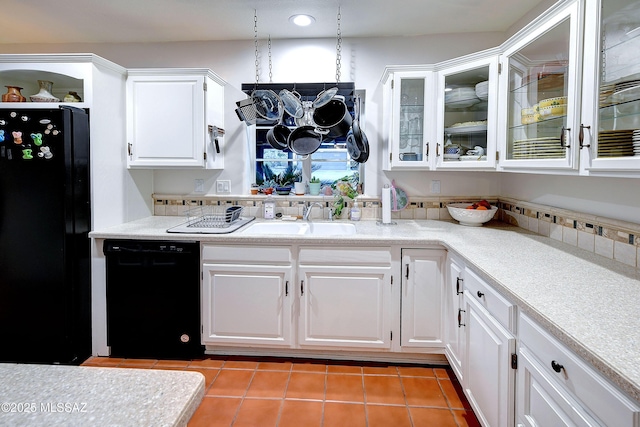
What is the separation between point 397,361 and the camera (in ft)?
8.23

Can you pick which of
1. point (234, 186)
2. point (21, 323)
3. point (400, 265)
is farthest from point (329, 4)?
point (21, 323)

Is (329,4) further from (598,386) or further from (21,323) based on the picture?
(21,323)

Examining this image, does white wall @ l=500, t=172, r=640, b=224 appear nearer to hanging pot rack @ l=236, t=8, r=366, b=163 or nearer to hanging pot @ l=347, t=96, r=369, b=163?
hanging pot @ l=347, t=96, r=369, b=163

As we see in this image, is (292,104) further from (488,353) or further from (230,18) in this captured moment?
(488,353)

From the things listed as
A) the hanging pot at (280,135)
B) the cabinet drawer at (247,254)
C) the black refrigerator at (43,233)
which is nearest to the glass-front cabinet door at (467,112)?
the hanging pot at (280,135)

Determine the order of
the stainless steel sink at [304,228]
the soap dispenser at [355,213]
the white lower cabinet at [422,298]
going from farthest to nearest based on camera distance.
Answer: the soap dispenser at [355,213], the stainless steel sink at [304,228], the white lower cabinet at [422,298]

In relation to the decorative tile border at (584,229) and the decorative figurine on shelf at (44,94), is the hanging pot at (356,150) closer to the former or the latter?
the decorative tile border at (584,229)

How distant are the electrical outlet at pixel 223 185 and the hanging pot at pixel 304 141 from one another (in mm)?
701

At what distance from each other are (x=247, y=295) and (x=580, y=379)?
6.12 feet

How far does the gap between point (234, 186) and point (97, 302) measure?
51.1 inches

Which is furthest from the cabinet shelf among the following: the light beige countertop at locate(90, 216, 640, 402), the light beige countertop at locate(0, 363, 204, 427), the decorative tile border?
the light beige countertop at locate(0, 363, 204, 427)

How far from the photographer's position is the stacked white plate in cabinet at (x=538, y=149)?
1680mm

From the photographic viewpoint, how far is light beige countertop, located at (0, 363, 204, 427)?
0.62 m

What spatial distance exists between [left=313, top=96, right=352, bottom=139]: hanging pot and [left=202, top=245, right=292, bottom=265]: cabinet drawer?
3.04 feet
